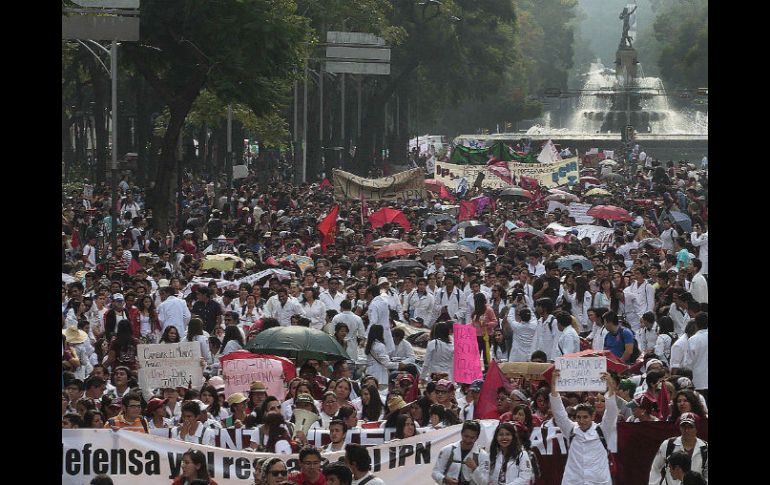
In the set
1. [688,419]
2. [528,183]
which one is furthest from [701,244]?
[528,183]

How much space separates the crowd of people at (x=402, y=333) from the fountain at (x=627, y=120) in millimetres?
67971

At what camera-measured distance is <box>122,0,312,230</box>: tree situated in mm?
35969

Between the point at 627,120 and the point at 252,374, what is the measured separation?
113m

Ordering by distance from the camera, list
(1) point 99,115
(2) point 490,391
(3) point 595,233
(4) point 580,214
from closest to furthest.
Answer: (2) point 490,391, (3) point 595,233, (4) point 580,214, (1) point 99,115

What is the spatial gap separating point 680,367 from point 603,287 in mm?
5210

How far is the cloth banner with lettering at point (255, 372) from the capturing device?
559 inches

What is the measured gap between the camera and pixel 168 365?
14227 millimetres

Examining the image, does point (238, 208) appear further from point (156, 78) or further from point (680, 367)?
point (680, 367)

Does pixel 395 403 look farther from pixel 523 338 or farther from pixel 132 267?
pixel 132 267

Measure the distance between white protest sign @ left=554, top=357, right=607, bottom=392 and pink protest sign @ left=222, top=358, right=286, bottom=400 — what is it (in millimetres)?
2706

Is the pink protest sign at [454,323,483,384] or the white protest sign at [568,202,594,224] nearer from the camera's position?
the pink protest sign at [454,323,483,384]

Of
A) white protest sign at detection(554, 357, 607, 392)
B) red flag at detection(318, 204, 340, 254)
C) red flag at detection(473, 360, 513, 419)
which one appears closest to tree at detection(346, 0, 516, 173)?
red flag at detection(318, 204, 340, 254)

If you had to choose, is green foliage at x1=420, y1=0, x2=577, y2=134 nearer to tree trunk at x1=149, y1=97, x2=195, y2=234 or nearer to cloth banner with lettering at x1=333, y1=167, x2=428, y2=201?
cloth banner with lettering at x1=333, y1=167, x2=428, y2=201

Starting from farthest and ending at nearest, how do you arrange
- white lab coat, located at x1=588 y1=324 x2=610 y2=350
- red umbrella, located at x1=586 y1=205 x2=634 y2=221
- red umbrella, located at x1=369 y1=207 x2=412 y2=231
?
red umbrella, located at x1=369 y1=207 x2=412 y2=231
red umbrella, located at x1=586 y1=205 x2=634 y2=221
white lab coat, located at x1=588 y1=324 x2=610 y2=350
